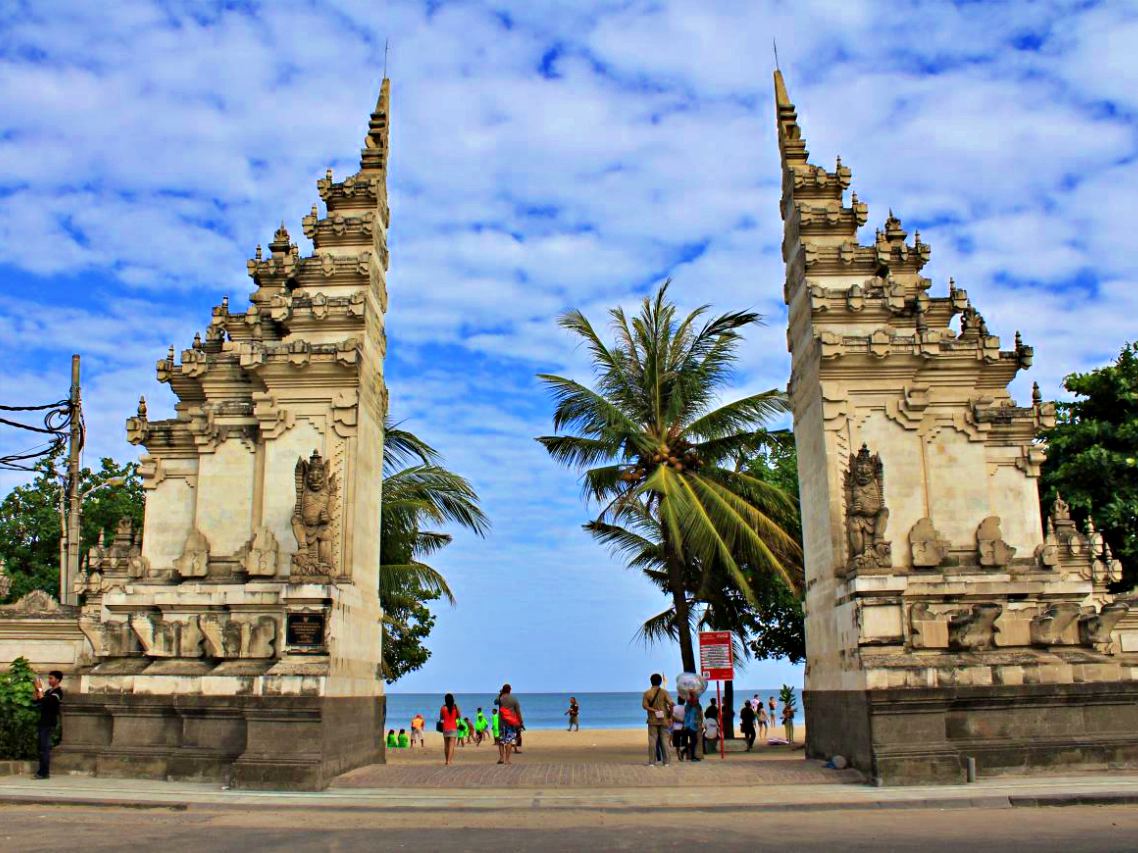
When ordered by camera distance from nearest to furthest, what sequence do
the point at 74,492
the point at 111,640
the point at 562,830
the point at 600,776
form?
the point at 562,830 < the point at 600,776 < the point at 111,640 < the point at 74,492

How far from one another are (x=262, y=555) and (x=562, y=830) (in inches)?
336

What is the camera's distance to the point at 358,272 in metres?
19.9

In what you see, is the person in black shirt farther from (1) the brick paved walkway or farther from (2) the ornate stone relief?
(1) the brick paved walkway

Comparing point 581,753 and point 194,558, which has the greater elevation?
point 194,558

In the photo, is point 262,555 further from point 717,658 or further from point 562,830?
point 717,658

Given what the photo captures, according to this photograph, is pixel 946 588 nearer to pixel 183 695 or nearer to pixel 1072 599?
pixel 1072 599

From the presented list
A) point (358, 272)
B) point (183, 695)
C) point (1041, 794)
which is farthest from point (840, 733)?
point (358, 272)

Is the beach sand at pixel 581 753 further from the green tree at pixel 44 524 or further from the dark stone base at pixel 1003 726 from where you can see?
the green tree at pixel 44 524

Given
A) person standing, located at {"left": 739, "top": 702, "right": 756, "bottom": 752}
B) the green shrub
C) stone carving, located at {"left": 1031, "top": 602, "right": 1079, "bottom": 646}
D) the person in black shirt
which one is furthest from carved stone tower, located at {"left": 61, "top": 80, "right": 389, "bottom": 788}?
person standing, located at {"left": 739, "top": 702, "right": 756, "bottom": 752}

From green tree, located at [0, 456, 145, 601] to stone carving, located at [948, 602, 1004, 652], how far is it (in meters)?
24.3

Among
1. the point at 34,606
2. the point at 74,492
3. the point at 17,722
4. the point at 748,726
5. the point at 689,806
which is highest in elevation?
the point at 74,492

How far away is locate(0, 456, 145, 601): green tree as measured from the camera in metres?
31.8

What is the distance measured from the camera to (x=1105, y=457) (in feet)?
81.5

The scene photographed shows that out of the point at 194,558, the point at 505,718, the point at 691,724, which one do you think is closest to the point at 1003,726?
the point at 691,724
